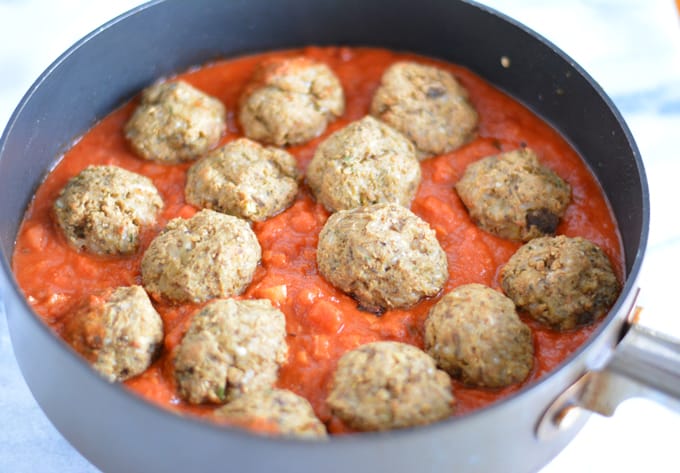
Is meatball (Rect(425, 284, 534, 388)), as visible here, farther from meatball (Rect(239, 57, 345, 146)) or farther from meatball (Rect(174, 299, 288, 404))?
meatball (Rect(239, 57, 345, 146))

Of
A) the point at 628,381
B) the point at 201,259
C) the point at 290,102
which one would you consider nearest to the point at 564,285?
the point at 628,381

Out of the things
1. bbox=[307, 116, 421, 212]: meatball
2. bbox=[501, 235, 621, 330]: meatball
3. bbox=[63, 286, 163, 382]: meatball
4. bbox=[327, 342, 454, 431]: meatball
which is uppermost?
bbox=[307, 116, 421, 212]: meatball

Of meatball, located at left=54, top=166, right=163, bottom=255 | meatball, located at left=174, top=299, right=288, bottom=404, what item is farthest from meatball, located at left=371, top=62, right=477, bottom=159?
meatball, located at left=174, top=299, right=288, bottom=404

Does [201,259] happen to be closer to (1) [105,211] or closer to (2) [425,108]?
(1) [105,211]

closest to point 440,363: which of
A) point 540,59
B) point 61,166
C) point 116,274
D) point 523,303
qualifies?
point 523,303

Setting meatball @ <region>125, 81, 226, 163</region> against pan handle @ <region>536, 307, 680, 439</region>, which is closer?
pan handle @ <region>536, 307, 680, 439</region>

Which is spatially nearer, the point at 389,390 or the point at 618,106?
the point at 389,390

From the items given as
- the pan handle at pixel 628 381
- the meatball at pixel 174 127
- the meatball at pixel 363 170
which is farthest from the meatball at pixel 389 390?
the meatball at pixel 174 127

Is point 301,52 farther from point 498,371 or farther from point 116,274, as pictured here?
point 498,371
